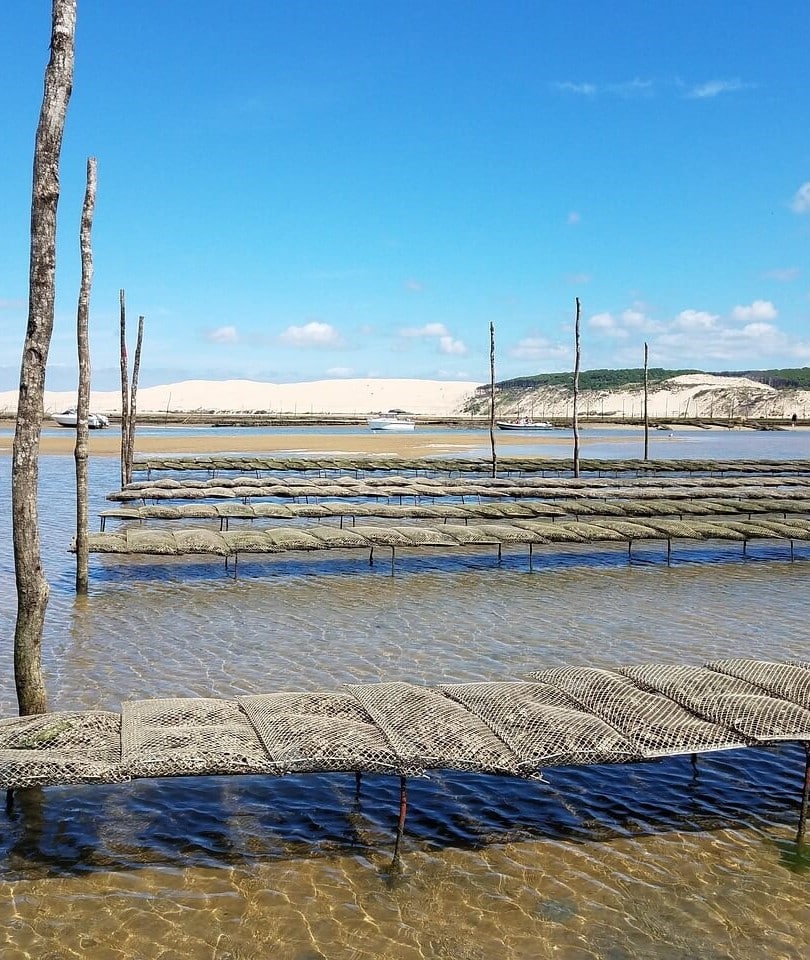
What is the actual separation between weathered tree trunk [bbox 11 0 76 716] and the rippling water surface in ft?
5.04

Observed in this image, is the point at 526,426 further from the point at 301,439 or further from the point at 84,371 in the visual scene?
the point at 84,371

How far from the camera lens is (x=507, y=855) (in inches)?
301

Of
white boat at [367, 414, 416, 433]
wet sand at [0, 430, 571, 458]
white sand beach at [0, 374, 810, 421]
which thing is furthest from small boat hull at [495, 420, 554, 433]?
white sand beach at [0, 374, 810, 421]

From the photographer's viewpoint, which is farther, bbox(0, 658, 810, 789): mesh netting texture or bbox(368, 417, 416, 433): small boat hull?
A: bbox(368, 417, 416, 433): small boat hull

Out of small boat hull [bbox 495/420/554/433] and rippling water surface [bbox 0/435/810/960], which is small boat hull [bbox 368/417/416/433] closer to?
small boat hull [bbox 495/420/554/433]

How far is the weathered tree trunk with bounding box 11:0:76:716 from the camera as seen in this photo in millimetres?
8422

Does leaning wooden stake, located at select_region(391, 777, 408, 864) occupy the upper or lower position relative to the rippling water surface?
upper

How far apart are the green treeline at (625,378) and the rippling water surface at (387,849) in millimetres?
150062

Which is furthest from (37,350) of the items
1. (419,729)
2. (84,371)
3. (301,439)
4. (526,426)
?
(526,426)

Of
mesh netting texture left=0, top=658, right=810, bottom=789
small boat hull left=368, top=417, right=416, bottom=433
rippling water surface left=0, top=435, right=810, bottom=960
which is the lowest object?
rippling water surface left=0, top=435, right=810, bottom=960

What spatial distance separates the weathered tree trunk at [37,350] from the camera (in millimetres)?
8422

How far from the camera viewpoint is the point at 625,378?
171 meters

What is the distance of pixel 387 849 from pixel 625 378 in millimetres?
170193

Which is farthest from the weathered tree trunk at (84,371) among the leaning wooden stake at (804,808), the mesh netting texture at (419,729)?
the leaning wooden stake at (804,808)
